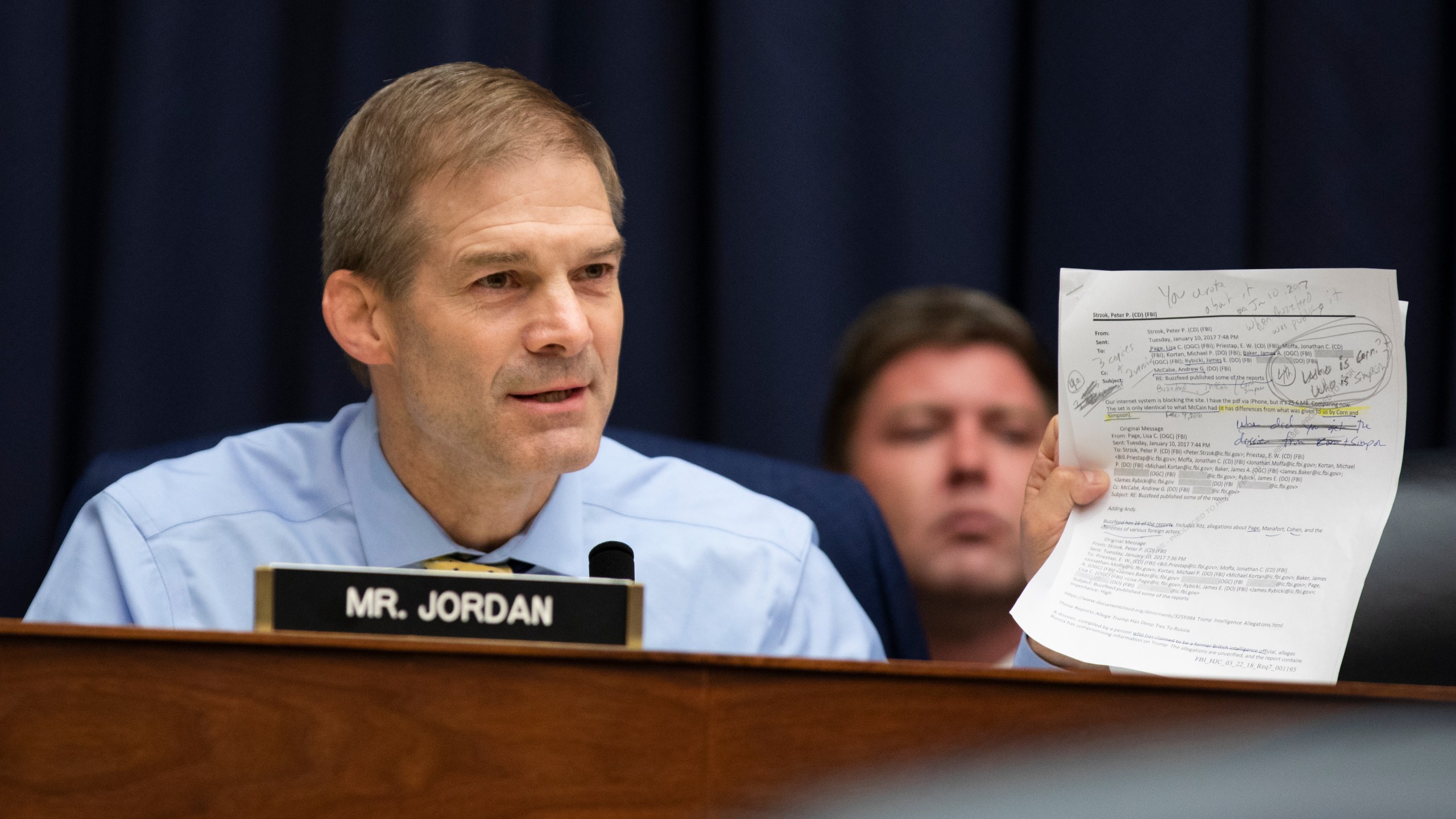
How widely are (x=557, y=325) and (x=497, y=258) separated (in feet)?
0.30

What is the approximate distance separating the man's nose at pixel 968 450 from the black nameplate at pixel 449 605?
45.2 inches

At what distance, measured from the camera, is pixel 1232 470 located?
0.91 metres

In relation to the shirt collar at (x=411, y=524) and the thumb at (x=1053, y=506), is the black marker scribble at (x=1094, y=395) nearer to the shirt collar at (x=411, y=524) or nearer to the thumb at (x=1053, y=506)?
the thumb at (x=1053, y=506)

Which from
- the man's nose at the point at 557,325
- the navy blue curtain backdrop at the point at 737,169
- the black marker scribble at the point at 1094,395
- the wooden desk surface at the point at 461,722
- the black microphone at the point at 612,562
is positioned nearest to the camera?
the wooden desk surface at the point at 461,722

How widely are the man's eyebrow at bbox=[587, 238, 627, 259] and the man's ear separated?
0.24 metres

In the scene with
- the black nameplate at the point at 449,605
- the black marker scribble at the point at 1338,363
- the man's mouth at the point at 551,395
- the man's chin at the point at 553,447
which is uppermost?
the black marker scribble at the point at 1338,363

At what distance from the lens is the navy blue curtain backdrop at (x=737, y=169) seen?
1780mm

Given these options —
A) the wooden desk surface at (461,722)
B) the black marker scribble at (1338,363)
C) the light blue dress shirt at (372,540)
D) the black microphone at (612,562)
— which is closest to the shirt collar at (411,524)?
the light blue dress shirt at (372,540)

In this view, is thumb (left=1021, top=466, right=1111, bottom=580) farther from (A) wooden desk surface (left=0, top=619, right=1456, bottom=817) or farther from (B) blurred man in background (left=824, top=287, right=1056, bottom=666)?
(B) blurred man in background (left=824, top=287, right=1056, bottom=666)

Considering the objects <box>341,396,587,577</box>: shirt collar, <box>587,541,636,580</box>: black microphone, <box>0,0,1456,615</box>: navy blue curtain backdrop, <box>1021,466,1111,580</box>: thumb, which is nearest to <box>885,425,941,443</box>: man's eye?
<box>0,0,1456,615</box>: navy blue curtain backdrop

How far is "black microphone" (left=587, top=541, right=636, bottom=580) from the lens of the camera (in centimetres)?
82

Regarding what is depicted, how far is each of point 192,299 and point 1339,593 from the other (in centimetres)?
155

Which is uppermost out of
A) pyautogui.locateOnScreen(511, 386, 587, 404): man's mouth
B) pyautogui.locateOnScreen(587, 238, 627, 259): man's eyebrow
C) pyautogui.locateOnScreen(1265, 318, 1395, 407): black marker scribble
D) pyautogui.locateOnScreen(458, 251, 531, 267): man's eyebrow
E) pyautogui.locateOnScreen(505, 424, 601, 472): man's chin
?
pyautogui.locateOnScreen(587, 238, 627, 259): man's eyebrow

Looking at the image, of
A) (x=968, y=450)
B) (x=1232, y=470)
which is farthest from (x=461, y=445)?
(x=968, y=450)
